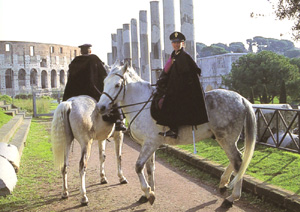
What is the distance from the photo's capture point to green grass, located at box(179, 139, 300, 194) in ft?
17.8

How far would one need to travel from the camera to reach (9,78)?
57.8m

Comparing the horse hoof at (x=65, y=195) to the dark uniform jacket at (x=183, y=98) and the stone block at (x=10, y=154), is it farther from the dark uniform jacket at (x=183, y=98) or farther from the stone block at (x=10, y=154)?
the dark uniform jacket at (x=183, y=98)

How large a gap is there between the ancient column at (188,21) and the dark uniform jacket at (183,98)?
5756 millimetres

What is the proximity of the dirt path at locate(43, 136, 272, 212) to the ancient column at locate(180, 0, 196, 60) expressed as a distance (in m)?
4.29

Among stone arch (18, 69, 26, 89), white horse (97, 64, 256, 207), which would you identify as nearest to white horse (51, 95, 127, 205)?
white horse (97, 64, 256, 207)

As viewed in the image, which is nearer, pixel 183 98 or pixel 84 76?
pixel 183 98

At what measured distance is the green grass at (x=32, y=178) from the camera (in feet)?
17.9

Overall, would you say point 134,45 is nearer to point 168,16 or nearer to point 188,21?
point 168,16

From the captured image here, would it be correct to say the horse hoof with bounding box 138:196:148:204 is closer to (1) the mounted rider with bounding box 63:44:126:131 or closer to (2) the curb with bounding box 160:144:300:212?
(2) the curb with bounding box 160:144:300:212

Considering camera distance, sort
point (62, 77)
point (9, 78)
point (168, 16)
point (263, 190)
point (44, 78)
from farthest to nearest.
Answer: point (62, 77)
point (44, 78)
point (9, 78)
point (168, 16)
point (263, 190)

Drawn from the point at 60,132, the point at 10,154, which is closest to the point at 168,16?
the point at 10,154

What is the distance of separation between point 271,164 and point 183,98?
9.22 feet

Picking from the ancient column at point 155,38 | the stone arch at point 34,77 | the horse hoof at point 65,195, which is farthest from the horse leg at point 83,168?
the stone arch at point 34,77

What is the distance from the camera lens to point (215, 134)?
5.00 m
